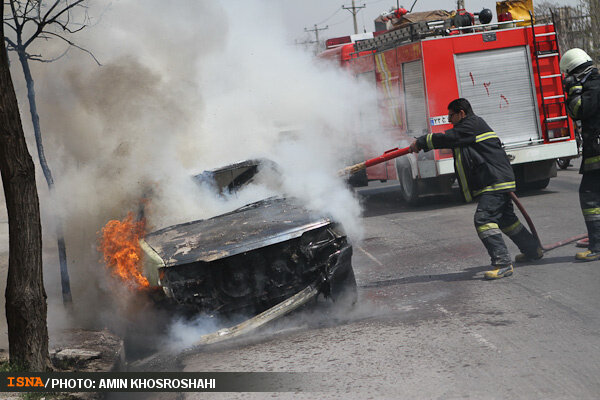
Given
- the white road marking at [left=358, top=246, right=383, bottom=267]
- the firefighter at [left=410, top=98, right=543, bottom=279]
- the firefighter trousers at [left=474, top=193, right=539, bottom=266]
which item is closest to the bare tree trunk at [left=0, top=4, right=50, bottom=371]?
the firefighter at [left=410, top=98, right=543, bottom=279]

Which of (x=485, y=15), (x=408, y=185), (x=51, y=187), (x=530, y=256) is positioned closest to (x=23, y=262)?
(x=51, y=187)

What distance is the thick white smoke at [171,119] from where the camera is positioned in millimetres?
8539

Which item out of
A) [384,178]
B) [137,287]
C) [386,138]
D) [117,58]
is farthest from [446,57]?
[137,287]

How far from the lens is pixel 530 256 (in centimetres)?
811

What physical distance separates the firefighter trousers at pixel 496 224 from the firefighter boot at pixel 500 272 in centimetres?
5

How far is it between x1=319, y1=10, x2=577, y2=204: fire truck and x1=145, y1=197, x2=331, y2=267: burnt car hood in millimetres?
5758

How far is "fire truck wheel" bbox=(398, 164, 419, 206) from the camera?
543 inches

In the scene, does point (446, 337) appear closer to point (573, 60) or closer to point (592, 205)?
point (592, 205)

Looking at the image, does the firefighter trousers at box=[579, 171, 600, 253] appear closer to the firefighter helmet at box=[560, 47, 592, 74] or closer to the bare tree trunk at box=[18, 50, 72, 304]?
the firefighter helmet at box=[560, 47, 592, 74]

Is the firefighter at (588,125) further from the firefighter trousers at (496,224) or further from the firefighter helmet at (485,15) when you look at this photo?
the firefighter helmet at (485,15)

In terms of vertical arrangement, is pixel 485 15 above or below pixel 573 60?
above

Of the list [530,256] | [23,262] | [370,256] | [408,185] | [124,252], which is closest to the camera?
[23,262]

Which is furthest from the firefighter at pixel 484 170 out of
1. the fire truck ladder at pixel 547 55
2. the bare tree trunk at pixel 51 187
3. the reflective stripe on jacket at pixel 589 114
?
the fire truck ladder at pixel 547 55

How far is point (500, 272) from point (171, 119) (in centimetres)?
629
